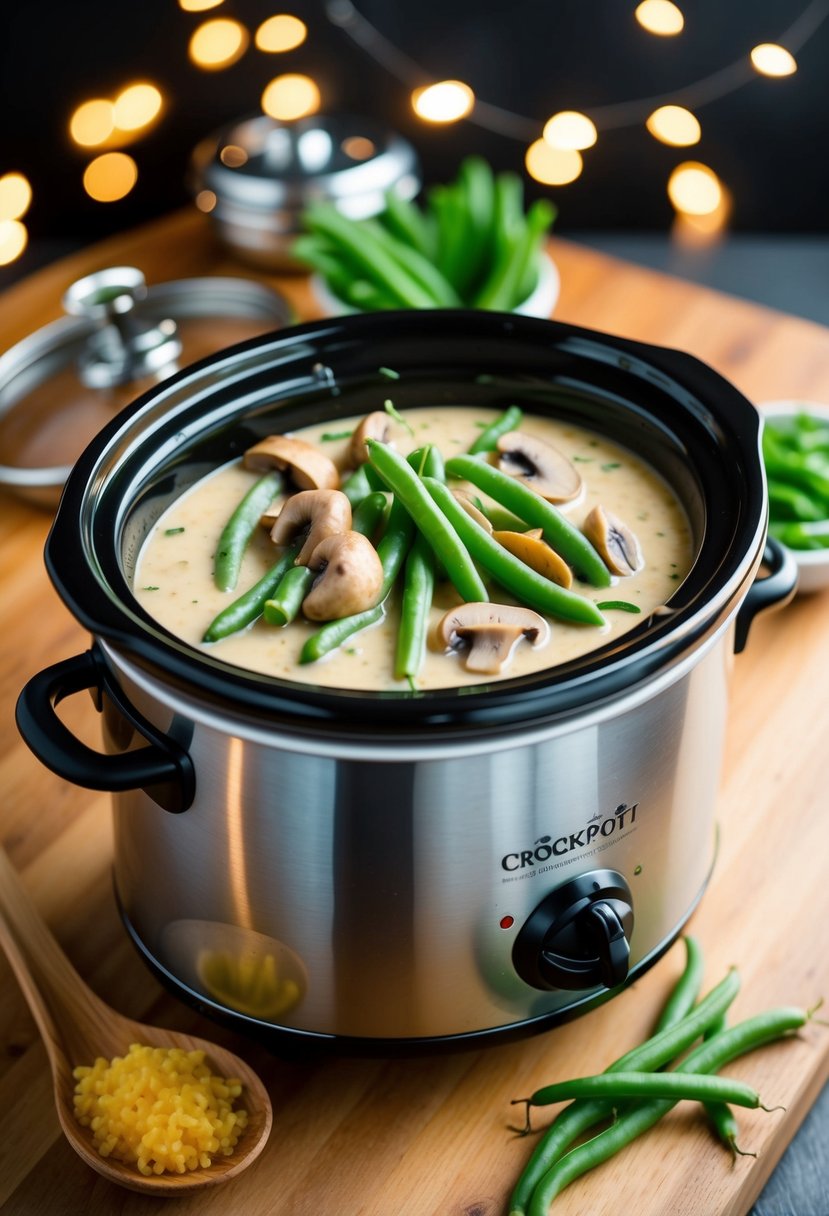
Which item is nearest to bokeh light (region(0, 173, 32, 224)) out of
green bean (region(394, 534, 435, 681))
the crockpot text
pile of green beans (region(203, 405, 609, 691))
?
pile of green beans (region(203, 405, 609, 691))

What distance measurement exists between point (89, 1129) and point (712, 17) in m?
3.13

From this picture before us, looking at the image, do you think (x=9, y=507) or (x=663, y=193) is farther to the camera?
(x=663, y=193)

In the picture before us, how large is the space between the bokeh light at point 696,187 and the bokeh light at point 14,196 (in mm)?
2003

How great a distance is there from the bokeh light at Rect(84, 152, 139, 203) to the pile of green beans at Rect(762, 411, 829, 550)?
231 centimetres

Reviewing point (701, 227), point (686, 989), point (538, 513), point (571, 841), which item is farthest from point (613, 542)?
point (701, 227)

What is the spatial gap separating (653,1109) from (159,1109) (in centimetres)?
66

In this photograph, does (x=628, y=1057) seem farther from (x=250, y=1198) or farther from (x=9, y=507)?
(x=9, y=507)

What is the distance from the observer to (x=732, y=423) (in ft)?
6.12

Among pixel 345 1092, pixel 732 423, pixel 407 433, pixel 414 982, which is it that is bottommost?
pixel 345 1092

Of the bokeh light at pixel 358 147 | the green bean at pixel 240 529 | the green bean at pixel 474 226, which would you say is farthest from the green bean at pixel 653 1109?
the bokeh light at pixel 358 147

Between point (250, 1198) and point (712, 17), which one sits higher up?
point (712, 17)

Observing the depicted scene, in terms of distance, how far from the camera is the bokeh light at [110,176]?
13.5 ft

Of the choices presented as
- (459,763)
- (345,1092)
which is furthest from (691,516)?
(345,1092)

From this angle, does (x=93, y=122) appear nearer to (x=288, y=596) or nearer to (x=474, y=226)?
(x=474, y=226)
